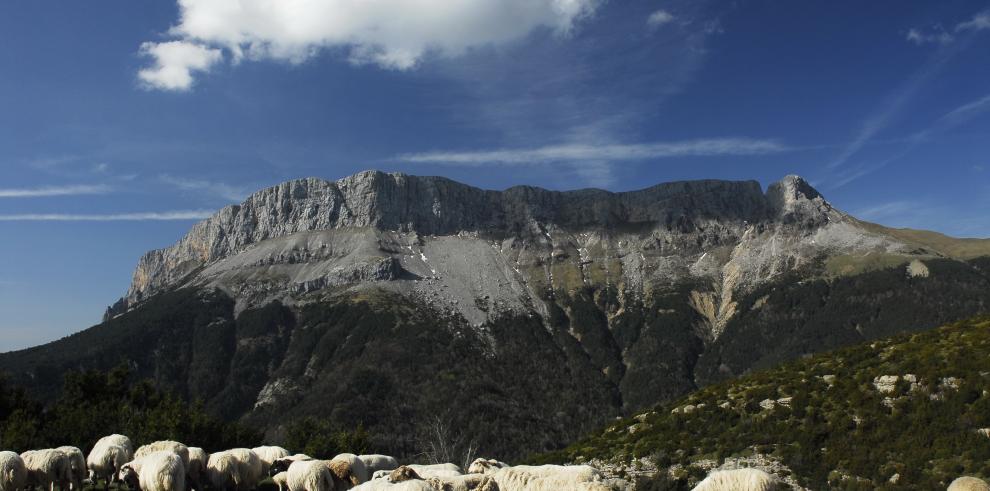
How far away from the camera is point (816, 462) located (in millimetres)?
47438

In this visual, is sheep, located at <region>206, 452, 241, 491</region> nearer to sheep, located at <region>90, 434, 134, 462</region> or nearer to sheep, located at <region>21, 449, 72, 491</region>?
sheep, located at <region>90, 434, 134, 462</region>

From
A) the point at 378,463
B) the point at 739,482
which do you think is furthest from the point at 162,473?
the point at 739,482

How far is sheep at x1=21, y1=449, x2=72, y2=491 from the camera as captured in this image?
122 feet

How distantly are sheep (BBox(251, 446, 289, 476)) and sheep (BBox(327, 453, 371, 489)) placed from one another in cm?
664

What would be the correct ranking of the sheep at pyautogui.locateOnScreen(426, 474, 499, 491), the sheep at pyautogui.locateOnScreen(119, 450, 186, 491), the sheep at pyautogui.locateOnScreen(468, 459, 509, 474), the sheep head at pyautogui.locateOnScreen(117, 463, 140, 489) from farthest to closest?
the sheep at pyautogui.locateOnScreen(468, 459, 509, 474), the sheep head at pyautogui.locateOnScreen(117, 463, 140, 489), the sheep at pyautogui.locateOnScreen(119, 450, 186, 491), the sheep at pyautogui.locateOnScreen(426, 474, 499, 491)

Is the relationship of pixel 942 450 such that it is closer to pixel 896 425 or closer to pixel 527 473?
pixel 896 425

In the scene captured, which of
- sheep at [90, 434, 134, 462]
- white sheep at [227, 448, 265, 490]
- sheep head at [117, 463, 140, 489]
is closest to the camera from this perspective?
sheep head at [117, 463, 140, 489]

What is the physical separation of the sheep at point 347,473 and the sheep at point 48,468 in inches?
573

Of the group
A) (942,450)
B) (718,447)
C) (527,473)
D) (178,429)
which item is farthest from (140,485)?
(942,450)

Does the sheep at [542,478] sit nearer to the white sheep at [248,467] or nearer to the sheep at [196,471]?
the white sheep at [248,467]

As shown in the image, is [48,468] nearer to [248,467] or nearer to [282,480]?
[248,467]

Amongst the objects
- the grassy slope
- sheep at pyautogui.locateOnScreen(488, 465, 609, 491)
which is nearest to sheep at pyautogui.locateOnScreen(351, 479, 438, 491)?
sheep at pyautogui.locateOnScreen(488, 465, 609, 491)

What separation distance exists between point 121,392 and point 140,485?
56229mm

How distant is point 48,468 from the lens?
37281 millimetres
